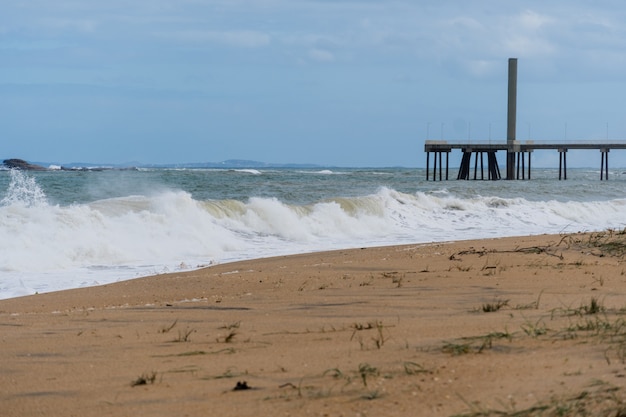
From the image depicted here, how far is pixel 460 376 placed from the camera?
4.10 m

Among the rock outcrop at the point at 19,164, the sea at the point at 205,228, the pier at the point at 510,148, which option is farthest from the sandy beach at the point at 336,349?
the rock outcrop at the point at 19,164

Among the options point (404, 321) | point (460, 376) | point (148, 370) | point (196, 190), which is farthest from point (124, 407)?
point (196, 190)

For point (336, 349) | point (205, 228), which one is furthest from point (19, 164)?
point (336, 349)

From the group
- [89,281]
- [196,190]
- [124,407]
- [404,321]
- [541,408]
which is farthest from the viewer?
[196,190]

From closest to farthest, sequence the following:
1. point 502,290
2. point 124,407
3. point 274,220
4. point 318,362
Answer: point 124,407, point 318,362, point 502,290, point 274,220

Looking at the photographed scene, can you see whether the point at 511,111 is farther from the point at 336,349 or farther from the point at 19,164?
the point at 19,164

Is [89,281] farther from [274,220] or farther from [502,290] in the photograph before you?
[274,220]

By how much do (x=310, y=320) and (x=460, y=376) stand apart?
2144 mm

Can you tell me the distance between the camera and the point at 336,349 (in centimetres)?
496

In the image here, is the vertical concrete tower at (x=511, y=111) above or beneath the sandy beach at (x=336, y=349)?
above

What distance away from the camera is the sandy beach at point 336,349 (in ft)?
12.7

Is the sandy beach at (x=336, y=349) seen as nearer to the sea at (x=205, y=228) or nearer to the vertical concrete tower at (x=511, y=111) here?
the sea at (x=205, y=228)

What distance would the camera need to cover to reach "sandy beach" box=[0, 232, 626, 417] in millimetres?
3867

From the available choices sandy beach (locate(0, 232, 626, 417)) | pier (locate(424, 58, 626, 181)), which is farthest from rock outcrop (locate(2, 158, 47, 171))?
sandy beach (locate(0, 232, 626, 417))
